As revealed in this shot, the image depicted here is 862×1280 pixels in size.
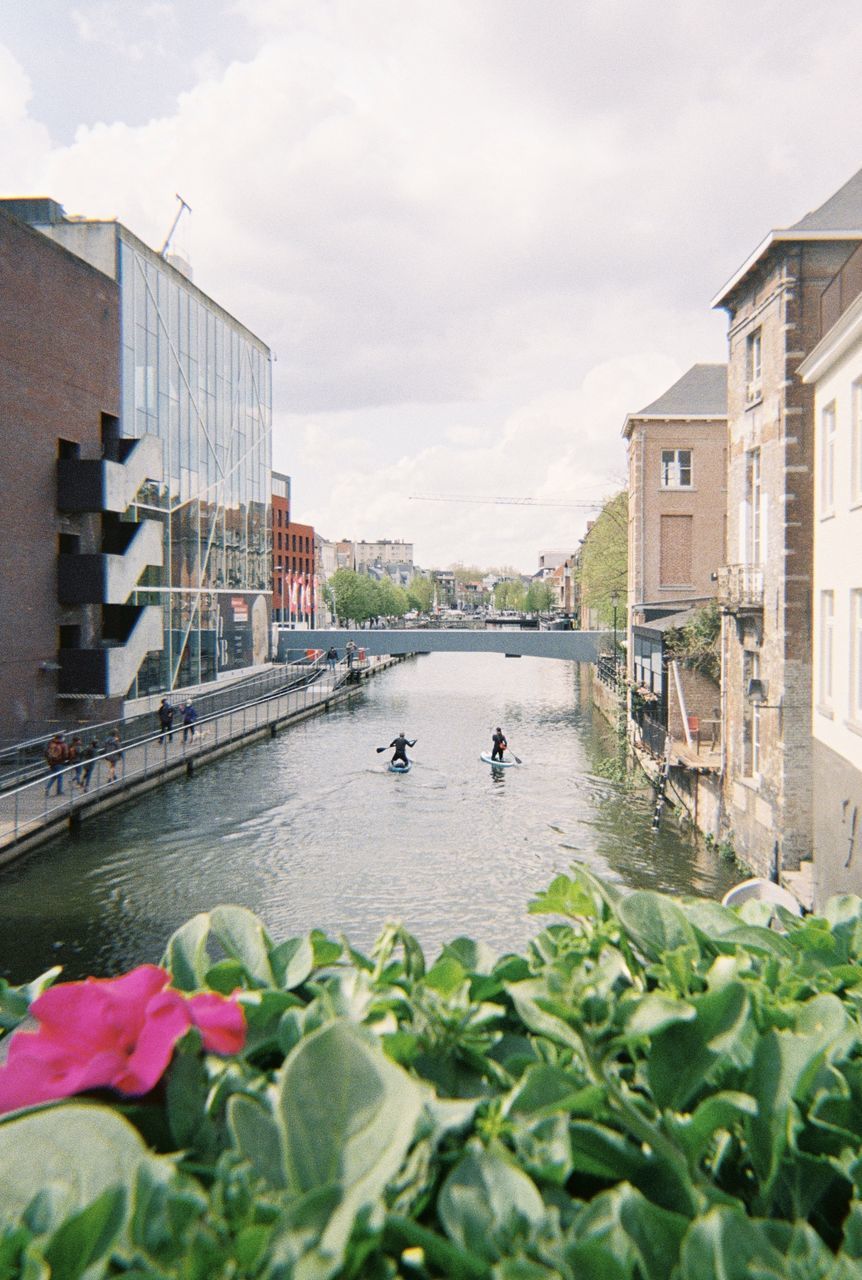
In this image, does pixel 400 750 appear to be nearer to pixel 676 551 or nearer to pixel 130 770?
pixel 130 770

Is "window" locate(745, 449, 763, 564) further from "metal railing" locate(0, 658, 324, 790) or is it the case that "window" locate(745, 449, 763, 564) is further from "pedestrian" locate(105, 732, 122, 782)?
"metal railing" locate(0, 658, 324, 790)

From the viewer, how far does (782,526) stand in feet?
60.8

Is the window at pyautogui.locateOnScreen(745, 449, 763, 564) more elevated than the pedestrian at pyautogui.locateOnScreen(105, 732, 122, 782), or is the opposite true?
the window at pyautogui.locateOnScreen(745, 449, 763, 564)

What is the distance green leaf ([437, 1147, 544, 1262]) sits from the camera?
53.5 inches

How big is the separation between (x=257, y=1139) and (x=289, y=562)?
347ft

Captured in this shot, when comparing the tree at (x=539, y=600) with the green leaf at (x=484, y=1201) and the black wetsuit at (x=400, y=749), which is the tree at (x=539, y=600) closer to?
the black wetsuit at (x=400, y=749)

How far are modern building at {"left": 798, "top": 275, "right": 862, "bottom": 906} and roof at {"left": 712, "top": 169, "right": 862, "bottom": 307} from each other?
90 centimetres

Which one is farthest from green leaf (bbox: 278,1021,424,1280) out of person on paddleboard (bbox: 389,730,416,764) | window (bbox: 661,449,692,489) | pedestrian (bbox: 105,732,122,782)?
window (bbox: 661,449,692,489)

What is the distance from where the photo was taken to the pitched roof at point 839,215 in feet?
59.1

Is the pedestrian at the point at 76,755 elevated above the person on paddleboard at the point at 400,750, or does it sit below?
above

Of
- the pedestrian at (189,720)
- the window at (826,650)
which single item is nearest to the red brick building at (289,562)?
the pedestrian at (189,720)

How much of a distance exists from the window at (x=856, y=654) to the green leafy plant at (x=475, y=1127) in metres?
12.5

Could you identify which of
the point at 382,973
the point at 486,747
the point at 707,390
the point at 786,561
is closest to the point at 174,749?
the point at 486,747

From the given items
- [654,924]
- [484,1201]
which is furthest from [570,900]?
[484,1201]
